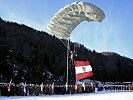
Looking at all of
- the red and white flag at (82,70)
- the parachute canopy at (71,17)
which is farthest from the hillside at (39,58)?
the red and white flag at (82,70)

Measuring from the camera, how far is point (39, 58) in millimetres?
92812

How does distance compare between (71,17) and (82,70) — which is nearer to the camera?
(82,70)

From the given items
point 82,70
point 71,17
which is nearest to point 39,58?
point 71,17

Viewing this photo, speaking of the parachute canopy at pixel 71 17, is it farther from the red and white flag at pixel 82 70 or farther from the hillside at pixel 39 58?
the hillside at pixel 39 58

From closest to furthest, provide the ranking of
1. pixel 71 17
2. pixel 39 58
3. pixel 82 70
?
pixel 82 70
pixel 71 17
pixel 39 58

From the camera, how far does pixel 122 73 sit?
113 m

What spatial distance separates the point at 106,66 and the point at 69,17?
3633 inches

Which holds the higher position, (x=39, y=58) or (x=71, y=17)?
(x=39, y=58)

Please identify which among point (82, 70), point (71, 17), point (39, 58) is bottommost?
point (82, 70)

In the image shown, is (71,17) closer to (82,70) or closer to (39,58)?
(82,70)

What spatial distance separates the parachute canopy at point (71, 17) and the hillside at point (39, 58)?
39.7 meters

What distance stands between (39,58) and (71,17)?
6660cm

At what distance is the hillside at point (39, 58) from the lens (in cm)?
7918

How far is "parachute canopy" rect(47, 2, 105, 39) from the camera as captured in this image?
2477 cm
